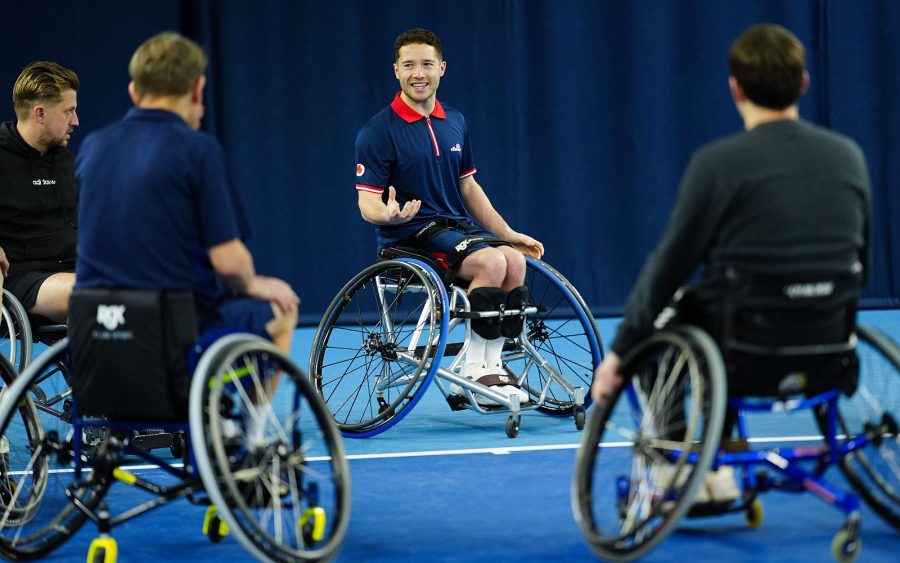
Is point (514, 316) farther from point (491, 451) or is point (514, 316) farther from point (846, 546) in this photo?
point (846, 546)

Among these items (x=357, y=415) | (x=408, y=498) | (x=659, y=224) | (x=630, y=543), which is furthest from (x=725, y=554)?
(x=659, y=224)

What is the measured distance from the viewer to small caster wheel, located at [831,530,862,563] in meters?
2.32

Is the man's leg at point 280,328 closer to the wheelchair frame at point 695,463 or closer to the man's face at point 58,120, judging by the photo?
the wheelchair frame at point 695,463

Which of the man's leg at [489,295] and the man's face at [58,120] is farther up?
the man's face at [58,120]

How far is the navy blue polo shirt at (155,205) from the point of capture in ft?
7.91

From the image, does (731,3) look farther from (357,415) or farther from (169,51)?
(169,51)

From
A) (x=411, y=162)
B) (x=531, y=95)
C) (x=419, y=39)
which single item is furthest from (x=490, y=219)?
(x=531, y=95)

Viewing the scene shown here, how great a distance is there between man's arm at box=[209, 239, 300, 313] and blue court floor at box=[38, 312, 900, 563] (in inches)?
21.1

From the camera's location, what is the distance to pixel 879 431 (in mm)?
2420

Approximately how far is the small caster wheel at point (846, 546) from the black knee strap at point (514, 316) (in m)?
1.67

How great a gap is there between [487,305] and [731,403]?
1.54m

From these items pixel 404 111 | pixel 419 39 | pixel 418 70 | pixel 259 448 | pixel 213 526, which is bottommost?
pixel 213 526

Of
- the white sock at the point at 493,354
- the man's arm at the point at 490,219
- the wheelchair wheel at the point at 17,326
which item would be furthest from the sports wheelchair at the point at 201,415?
the man's arm at the point at 490,219

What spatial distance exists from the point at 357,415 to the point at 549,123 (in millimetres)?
3213
